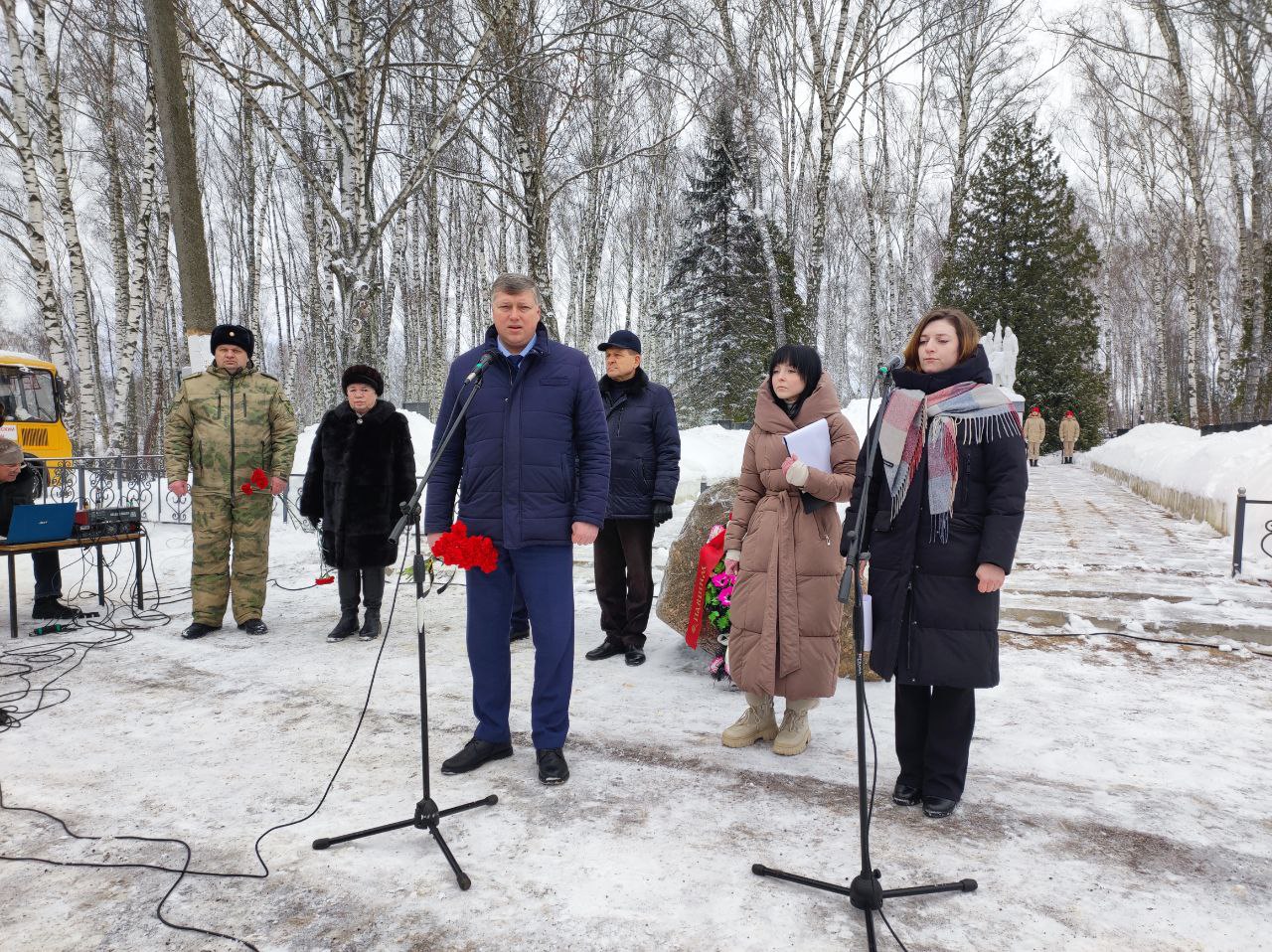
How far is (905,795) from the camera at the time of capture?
292cm

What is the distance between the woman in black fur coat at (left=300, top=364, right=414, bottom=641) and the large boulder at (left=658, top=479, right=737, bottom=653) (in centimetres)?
205

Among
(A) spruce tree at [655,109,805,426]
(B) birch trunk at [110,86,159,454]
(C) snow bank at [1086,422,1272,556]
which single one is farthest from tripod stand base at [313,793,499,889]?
(A) spruce tree at [655,109,805,426]

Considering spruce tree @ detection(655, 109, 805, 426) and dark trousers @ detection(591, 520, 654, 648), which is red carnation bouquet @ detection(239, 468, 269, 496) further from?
spruce tree @ detection(655, 109, 805, 426)

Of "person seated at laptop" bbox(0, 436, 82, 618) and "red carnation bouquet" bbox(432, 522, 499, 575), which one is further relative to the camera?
"person seated at laptop" bbox(0, 436, 82, 618)

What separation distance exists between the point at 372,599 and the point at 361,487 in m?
0.83

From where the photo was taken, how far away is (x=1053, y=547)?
28.8ft

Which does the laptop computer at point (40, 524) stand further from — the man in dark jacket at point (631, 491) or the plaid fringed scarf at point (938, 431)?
the plaid fringed scarf at point (938, 431)

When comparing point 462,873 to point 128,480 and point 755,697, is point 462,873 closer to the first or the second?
point 755,697

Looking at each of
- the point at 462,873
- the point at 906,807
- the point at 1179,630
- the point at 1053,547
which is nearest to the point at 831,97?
the point at 1053,547

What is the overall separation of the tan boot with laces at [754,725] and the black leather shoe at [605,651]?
1522 millimetres

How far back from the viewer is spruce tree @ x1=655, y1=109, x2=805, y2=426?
72.1 ft

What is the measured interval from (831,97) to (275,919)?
543 inches

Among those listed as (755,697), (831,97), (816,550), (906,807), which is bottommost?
(906,807)

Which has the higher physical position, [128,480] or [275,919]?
[128,480]
